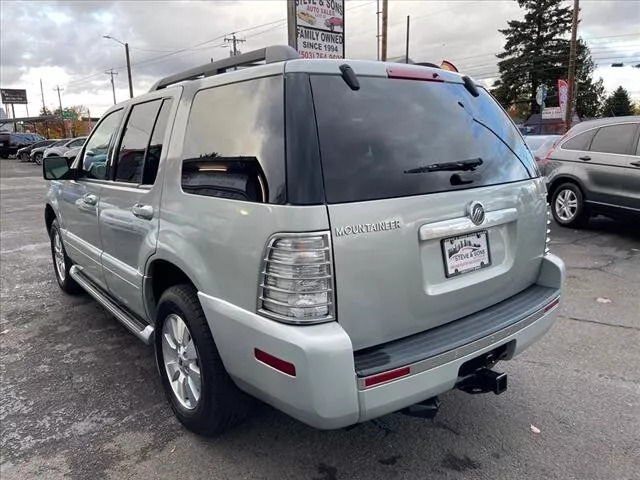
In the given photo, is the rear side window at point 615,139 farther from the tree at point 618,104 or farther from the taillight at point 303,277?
the tree at point 618,104

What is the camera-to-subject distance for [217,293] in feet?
7.78

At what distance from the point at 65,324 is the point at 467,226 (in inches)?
150

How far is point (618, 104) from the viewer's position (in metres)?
68.8

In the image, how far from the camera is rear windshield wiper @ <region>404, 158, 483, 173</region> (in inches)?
94.3

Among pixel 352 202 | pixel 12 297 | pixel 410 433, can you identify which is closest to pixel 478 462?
pixel 410 433

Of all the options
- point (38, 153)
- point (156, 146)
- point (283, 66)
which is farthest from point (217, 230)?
point (38, 153)

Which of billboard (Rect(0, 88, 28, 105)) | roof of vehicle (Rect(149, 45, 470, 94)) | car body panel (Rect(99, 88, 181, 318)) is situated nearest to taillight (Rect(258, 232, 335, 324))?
roof of vehicle (Rect(149, 45, 470, 94))

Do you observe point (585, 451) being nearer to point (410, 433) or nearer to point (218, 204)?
point (410, 433)

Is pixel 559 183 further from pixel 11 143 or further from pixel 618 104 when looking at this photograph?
pixel 618 104

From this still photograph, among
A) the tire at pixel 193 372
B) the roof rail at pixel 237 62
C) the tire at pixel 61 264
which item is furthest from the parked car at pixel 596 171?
the tire at pixel 61 264

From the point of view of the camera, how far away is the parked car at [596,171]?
7.12 meters

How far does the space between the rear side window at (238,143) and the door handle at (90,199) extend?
146 cm

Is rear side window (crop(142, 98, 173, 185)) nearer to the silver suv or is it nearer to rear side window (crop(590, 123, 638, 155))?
the silver suv

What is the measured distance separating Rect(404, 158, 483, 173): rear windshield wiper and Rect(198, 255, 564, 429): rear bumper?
812 millimetres
